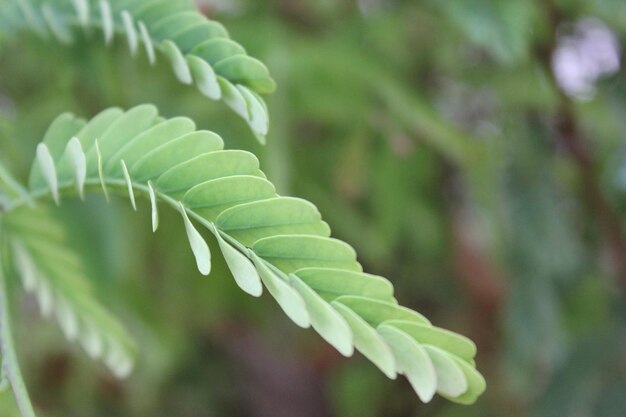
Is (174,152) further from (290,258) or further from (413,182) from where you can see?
(413,182)

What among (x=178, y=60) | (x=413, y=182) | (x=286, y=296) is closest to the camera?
(x=286, y=296)

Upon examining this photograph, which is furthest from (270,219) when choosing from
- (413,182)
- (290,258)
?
(413,182)

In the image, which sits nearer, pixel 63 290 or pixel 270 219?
pixel 270 219

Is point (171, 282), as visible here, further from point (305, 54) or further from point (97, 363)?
point (305, 54)

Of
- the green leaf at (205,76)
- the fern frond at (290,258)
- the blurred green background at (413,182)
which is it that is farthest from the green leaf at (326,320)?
the blurred green background at (413,182)

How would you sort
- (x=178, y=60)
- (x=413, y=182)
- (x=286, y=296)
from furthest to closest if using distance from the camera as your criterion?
(x=413, y=182) < (x=178, y=60) < (x=286, y=296)

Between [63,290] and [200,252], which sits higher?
[200,252]

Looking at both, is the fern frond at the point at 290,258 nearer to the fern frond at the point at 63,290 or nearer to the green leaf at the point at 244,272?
the green leaf at the point at 244,272
